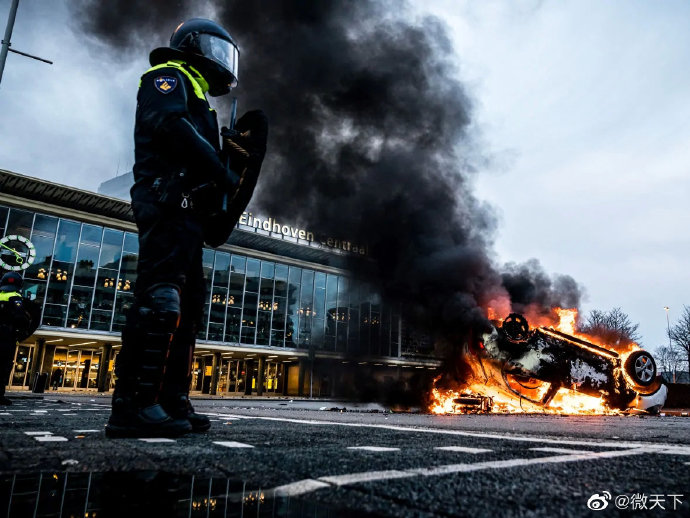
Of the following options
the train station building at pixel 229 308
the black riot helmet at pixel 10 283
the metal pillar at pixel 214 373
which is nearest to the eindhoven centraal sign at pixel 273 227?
the train station building at pixel 229 308

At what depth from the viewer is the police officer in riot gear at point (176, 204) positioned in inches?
111

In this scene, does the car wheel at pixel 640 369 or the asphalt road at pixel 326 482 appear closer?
the asphalt road at pixel 326 482

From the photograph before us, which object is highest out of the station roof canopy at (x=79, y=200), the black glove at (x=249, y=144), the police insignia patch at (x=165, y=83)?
the station roof canopy at (x=79, y=200)

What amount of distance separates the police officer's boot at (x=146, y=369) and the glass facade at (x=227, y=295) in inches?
796

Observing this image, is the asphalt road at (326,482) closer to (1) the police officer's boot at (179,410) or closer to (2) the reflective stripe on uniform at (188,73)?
(1) the police officer's boot at (179,410)

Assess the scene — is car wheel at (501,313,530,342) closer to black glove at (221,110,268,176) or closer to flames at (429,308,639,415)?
flames at (429,308,639,415)

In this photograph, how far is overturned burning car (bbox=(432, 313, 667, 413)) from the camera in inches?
589

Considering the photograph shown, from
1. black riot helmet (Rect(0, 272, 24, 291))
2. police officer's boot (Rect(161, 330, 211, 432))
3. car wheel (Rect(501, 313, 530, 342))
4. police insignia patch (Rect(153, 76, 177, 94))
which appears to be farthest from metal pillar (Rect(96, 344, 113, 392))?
police insignia patch (Rect(153, 76, 177, 94))

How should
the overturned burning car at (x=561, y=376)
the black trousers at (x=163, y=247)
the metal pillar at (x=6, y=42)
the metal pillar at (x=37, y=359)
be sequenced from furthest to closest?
the metal pillar at (x=37, y=359) < the overturned burning car at (x=561, y=376) < the metal pillar at (x=6, y=42) < the black trousers at (x=163, y=247)

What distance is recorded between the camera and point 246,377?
114 ft

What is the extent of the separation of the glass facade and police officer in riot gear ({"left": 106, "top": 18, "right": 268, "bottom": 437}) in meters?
19.9

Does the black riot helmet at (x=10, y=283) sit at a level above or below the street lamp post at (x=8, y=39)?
below

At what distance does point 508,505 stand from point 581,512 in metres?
0.15

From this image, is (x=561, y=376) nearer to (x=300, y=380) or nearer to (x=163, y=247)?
(x=163, y=247)
